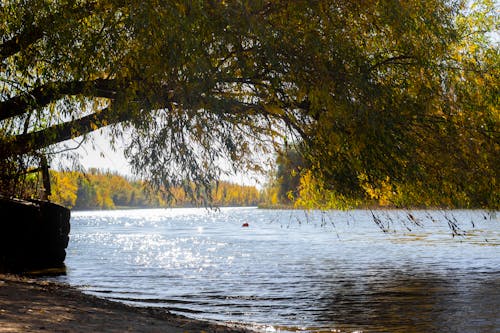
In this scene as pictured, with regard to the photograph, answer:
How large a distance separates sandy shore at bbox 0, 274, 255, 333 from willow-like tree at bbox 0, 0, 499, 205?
3054mm

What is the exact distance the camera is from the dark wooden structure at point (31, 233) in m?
22.7

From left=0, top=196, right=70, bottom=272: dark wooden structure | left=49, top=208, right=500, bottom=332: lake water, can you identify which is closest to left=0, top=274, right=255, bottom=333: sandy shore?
left=49, top=208, right=500, bottom=332: lake water

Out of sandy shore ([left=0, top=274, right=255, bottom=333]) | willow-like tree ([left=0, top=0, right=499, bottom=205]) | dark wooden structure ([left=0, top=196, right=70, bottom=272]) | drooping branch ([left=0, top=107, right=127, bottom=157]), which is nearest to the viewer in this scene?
sandy shore ([left=0, top=274, right=255, bottom=333])

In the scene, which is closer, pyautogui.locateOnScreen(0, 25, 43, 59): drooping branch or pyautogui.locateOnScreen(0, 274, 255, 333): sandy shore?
pyautogui.locateOnScreen(0, 274, 255, 333): sandy shore

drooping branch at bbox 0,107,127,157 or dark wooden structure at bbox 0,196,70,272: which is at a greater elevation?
drooping branch at bbox 0,107,127,157

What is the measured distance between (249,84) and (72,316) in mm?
6741

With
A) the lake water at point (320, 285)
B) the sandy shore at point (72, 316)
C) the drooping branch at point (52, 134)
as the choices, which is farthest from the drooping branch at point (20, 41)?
the lake water at point (320, 285)

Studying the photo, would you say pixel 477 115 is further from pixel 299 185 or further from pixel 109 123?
pixel 109 123

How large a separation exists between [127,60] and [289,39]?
341cm

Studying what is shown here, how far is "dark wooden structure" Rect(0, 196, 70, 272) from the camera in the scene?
2274 centimetres

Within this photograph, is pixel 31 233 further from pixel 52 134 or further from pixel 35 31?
pixel 35 31

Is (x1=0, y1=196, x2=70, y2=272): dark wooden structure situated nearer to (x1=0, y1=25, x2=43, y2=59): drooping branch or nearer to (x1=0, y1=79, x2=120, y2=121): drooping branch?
(x1=0, y1=79, x2=120, y2=121): drooping branch

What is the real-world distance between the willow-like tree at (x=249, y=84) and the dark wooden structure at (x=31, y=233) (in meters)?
7.22

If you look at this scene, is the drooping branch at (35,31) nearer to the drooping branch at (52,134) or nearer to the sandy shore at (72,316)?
the drooping branch at (52,134)
